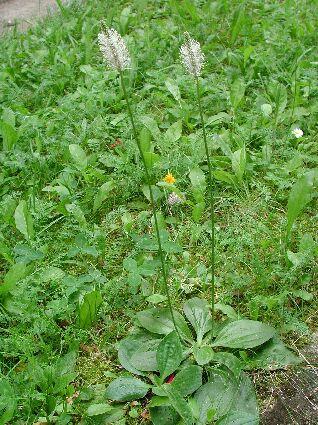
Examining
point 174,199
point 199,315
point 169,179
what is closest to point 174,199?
point 174,199

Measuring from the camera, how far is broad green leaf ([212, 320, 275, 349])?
82.4 inches

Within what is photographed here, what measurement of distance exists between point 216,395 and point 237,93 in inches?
79.0

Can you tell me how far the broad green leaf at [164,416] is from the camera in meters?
1.92

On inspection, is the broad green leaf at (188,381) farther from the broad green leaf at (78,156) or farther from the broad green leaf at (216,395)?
the broad green leaf at (78,156)

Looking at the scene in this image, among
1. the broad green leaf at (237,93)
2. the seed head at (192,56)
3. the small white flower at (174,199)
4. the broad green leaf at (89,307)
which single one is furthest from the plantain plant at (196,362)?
the broad green leaf at (237,93)

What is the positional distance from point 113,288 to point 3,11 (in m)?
4.00

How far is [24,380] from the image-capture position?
208 cm

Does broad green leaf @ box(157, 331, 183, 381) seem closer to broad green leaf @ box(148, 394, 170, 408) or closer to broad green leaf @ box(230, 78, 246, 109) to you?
broad green leaf @ box(148, 394, 170, 408)

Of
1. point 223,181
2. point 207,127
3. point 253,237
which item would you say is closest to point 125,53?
point 253,237

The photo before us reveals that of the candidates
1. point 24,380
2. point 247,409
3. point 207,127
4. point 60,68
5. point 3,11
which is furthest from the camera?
point 3,11

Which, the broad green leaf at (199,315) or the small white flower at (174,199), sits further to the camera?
the small white flower at (174,199)

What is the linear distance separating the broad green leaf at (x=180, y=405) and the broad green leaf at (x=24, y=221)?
109 cm

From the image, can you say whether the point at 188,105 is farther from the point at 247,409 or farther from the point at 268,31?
the point at 247,409

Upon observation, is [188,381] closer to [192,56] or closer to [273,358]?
[273,358]
